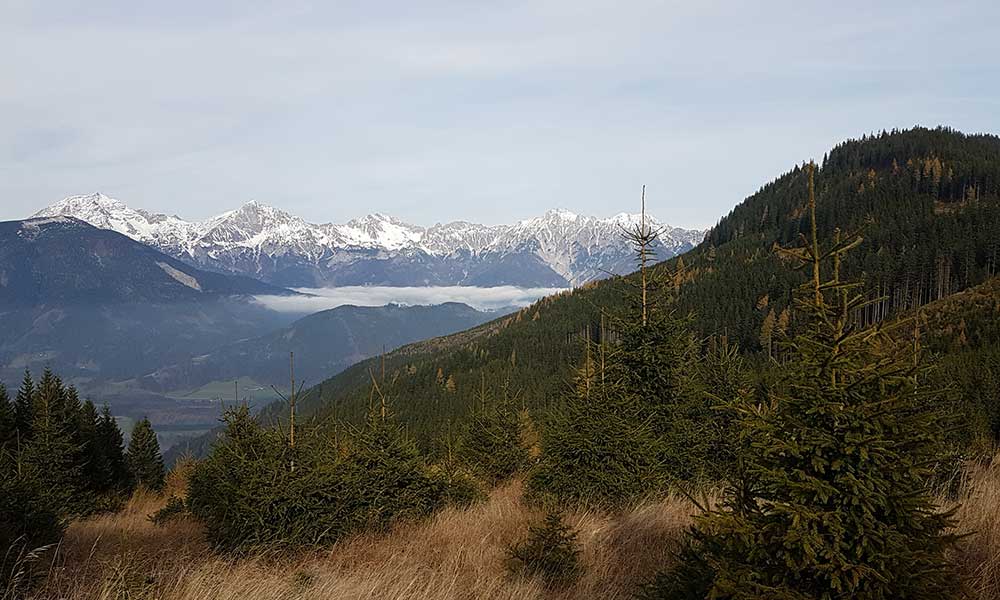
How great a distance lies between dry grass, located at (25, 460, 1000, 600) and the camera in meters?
5.30

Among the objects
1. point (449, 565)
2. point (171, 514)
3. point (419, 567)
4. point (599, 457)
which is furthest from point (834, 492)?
point (171, 514)

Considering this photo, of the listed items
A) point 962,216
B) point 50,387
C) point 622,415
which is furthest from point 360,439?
point 962,216

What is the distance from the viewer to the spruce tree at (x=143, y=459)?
47938mm

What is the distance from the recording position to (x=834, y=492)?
13.1 ft

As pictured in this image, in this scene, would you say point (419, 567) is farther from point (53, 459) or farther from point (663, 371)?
point (53, 459)

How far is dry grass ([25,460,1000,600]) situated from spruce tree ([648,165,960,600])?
0.59 m

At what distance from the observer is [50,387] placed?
34281 mm

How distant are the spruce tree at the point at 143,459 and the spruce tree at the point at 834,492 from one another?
175ft

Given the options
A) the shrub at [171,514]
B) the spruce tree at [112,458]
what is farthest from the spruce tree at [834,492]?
the spruce tree at [112,458]

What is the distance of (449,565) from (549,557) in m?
1.26

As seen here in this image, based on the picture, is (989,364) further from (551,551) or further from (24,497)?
(24,497)

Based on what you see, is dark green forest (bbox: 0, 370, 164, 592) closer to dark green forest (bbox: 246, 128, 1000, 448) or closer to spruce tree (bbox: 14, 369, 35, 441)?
spruce tree (bbox: 14, 369, 35, 441)

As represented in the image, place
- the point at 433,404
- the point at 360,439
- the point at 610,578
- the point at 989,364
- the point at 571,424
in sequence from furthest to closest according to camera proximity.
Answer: the point at 433,404 < the point at 989,364 < the point at 360,439 < the point at 571,424 < the point at 610,578

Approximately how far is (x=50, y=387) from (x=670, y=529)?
130ft
